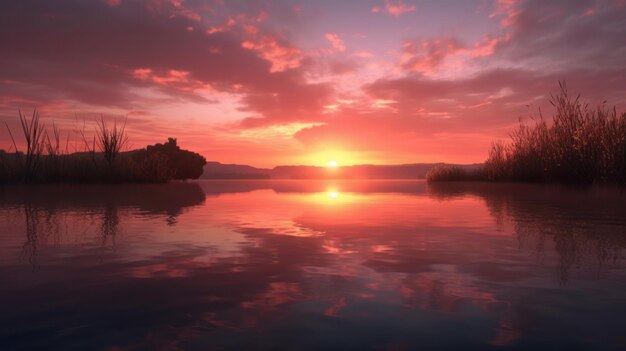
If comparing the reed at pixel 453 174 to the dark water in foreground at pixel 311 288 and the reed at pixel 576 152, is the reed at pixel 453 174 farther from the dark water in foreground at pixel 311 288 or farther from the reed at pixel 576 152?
the dark water in foreground at pixel 311 288

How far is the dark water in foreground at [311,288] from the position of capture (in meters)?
2.23

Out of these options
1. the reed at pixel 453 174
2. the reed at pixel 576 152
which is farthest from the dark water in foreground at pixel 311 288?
the reed at pixel 453 174

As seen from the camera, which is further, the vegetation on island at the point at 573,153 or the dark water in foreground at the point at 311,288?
the vegetation on island at the point at 573,153

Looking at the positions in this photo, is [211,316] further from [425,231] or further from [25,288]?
[425,231]

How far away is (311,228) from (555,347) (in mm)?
4546

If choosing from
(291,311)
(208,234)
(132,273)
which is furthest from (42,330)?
(208,234)

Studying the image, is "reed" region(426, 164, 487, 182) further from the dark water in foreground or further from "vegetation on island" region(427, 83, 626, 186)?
the dark water in foreground

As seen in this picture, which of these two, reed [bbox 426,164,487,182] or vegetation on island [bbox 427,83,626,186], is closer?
vegetation on island [bbox 427,83,626,186]

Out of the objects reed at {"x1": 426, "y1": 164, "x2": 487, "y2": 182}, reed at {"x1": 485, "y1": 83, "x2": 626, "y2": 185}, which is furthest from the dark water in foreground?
reed at {"x1": 426, "y1": 164, "x2": 487, "y2": 182}

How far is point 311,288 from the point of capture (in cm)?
314

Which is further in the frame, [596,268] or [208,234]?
[208,234]

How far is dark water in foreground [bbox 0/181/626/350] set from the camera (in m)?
2.23

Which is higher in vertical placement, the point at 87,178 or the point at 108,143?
the point at 108,143

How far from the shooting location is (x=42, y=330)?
231 centimetres
